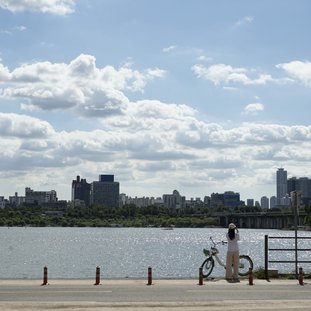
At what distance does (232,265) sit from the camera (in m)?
28.6

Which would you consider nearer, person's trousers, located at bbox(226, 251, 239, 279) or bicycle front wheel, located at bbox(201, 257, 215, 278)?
person's trousers, located at bbox(226, 251, 239, 279)

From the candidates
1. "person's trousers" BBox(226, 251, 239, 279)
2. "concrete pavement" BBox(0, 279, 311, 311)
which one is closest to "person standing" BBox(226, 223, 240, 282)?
"person's trousers" BBox(226, 251, 239, 279)

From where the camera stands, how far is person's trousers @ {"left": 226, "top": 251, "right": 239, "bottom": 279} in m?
28.2

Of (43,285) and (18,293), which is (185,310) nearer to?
(18,293)

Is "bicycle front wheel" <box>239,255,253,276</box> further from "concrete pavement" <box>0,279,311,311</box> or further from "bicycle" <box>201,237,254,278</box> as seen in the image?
"concrete pavement" <box>0,279,311,311</box>

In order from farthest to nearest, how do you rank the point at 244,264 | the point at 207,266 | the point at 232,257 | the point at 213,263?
the point at 244,264 → the point at 213,263 → the point at 207,266 → the point at 232,257

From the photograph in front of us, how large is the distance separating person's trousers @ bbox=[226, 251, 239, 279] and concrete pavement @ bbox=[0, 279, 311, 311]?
24.7 inches

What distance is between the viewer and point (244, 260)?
31.3 meters

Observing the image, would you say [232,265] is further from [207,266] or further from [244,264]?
[244,264]

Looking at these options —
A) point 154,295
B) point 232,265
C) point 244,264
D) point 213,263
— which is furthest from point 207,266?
point 154,295

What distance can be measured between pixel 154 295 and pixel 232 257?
24.5 ft

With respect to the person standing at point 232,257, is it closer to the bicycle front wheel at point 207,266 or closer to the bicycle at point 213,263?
the bicycle at point 213,263

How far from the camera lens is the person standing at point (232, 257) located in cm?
2816

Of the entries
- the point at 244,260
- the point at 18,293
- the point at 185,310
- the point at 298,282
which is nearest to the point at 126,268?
the point at 244,260
